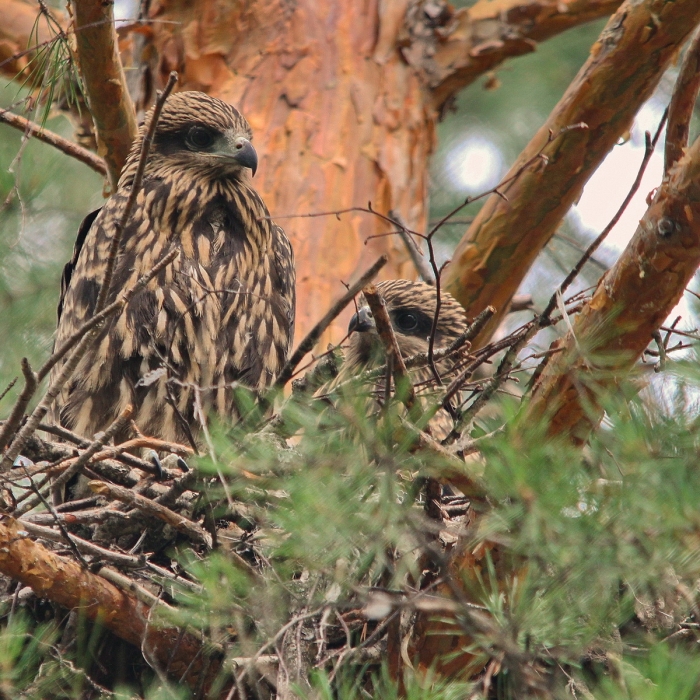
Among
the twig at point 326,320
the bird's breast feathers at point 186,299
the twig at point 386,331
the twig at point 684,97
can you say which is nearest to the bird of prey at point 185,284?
the bird's breast feathers at point 186,299

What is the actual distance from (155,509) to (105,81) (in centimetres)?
178

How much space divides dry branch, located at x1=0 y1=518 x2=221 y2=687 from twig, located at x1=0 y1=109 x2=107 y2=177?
5.32ft

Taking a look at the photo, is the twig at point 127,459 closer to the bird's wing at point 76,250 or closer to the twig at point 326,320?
the twig at point 326,320

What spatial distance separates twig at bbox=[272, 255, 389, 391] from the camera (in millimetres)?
1918

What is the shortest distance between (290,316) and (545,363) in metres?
1.92

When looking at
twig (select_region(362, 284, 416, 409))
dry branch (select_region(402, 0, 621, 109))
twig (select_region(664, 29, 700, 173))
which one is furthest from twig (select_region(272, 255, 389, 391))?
dry branch (select_region(402, 0, 621, 109))

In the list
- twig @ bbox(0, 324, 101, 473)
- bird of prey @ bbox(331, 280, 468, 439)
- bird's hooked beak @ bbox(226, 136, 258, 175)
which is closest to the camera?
twig @ bbox(0, 324, 101, 473)

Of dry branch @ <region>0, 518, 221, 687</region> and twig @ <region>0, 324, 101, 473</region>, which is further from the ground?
twig @ <region>0, 324, 101, 473</region>

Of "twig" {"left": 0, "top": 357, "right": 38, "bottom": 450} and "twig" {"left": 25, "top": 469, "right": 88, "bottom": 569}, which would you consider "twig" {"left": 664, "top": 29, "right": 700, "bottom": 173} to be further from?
"twig" {"left": 25, "top": 469, "right": 88, "bottom": 569}

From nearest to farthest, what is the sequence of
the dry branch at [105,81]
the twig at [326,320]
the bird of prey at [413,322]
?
the twig at [326,320], the dry branch at [105,81], the bird of prey at [413,322]

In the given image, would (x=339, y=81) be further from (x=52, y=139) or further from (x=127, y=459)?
(x=127, y=459)

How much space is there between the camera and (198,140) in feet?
14.2

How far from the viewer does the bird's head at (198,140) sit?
4.23 meters

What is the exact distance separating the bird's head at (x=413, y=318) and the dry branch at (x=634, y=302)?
81.4 inches
